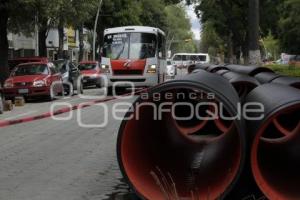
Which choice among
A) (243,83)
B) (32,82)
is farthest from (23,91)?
(243,83)

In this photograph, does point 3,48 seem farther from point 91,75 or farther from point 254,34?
point 254,34

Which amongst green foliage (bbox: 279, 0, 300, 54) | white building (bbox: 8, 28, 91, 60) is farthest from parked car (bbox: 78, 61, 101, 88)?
green foliage (bbox: 279, 0, 300, 54)

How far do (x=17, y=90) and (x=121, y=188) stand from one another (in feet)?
61.5

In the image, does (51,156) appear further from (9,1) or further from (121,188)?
(9,1)

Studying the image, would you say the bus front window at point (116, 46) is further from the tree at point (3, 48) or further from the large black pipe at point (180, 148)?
the large black pipe at point (180, 148)

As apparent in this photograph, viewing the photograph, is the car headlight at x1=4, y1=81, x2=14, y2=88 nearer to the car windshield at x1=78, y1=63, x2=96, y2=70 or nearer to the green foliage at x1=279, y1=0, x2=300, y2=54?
the car windshield at x1=78, y1=63, x2=96, y2=70

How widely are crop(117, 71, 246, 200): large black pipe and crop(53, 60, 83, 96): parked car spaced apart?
2253 centimetres

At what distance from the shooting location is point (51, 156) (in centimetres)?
1109

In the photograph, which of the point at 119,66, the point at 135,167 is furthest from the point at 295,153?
the point at 119,66

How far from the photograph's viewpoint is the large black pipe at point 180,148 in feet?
20.4

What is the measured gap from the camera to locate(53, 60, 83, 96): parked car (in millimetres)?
30594

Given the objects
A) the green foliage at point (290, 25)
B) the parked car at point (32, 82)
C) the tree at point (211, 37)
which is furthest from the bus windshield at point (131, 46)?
the tree at point (211, 37)

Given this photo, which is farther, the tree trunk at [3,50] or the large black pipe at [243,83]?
the tree trunk at [3,50]

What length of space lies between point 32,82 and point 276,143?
2061 cm
